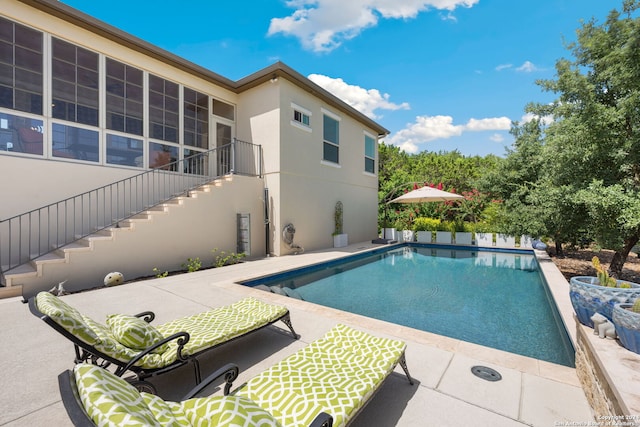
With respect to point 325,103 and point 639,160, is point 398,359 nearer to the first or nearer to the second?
point 639,160

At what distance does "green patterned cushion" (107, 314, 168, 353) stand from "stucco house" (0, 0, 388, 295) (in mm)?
4875

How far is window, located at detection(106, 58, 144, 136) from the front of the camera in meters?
8.12

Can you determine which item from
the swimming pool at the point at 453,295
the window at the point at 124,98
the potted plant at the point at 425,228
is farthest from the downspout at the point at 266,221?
the potted plant at the point at 425,228

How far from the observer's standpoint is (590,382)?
91.7 inches

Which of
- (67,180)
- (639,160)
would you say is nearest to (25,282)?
(67,180)

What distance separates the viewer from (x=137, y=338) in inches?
98.1

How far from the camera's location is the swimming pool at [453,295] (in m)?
4.57

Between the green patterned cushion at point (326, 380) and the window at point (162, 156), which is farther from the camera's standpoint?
the window at point (162, 156)

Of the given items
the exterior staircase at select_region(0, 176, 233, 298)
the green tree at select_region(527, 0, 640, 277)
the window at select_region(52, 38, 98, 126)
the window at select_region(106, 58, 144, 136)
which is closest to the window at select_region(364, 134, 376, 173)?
the green tree at select_region(527, 0, 640, 277)

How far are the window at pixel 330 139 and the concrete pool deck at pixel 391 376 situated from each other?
357 inches

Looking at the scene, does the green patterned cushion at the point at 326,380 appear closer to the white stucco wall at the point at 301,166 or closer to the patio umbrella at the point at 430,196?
the white stucco wall at the point at 301,166

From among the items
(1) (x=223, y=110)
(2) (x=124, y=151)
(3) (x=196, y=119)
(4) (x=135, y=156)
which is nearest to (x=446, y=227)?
(1) (x=223, y=110)

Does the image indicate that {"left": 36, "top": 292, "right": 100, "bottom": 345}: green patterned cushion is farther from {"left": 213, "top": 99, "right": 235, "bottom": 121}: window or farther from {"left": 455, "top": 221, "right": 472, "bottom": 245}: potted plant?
{"left": 455, "top": 221, "right": 472, "bottom": 245}: potted plant

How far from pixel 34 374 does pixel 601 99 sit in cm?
1086
